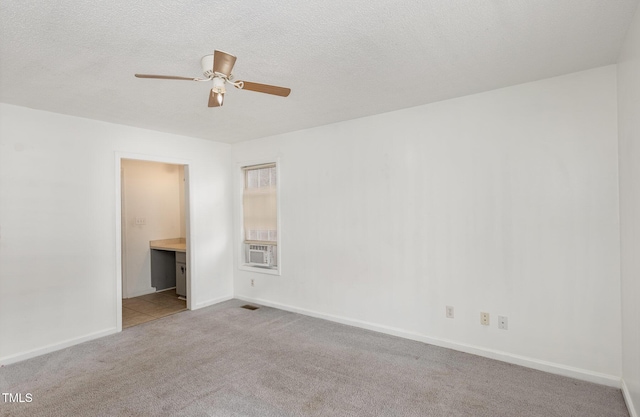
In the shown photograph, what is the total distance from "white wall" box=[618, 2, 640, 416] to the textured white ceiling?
0.69 feet

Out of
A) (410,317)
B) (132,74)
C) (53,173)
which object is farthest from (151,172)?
(410,317)

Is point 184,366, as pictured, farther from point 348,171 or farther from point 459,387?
point 348,171

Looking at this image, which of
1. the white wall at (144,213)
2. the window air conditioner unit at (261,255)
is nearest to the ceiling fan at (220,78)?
the window air conditioner unit at (261,255)

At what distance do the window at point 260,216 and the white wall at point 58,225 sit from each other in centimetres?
131

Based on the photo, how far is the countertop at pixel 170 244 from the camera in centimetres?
514

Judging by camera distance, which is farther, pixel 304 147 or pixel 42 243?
pixel 304 147

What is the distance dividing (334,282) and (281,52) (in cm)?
273

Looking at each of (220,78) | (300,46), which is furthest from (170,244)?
(300,46)

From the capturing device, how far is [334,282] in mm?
3998

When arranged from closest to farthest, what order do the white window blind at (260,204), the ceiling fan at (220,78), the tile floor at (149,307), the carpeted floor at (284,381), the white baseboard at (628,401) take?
the ceiling fan at (220,78), the white baseboard at (628,401), the carpeted floor at (284,381), the tile floor at (149,307), the white window blind at (260,204)

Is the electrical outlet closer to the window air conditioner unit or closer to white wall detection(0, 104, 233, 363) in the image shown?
the window air conditioner unit

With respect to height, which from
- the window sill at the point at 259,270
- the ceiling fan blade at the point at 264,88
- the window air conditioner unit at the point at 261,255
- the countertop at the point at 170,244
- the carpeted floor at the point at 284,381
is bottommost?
the carpeted floor at the point at 284,381

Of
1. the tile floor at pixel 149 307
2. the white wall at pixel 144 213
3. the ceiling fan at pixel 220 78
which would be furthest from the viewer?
the white wall at pixel 144 213

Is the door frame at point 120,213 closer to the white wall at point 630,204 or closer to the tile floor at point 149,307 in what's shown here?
the tile floor at point 149,307
